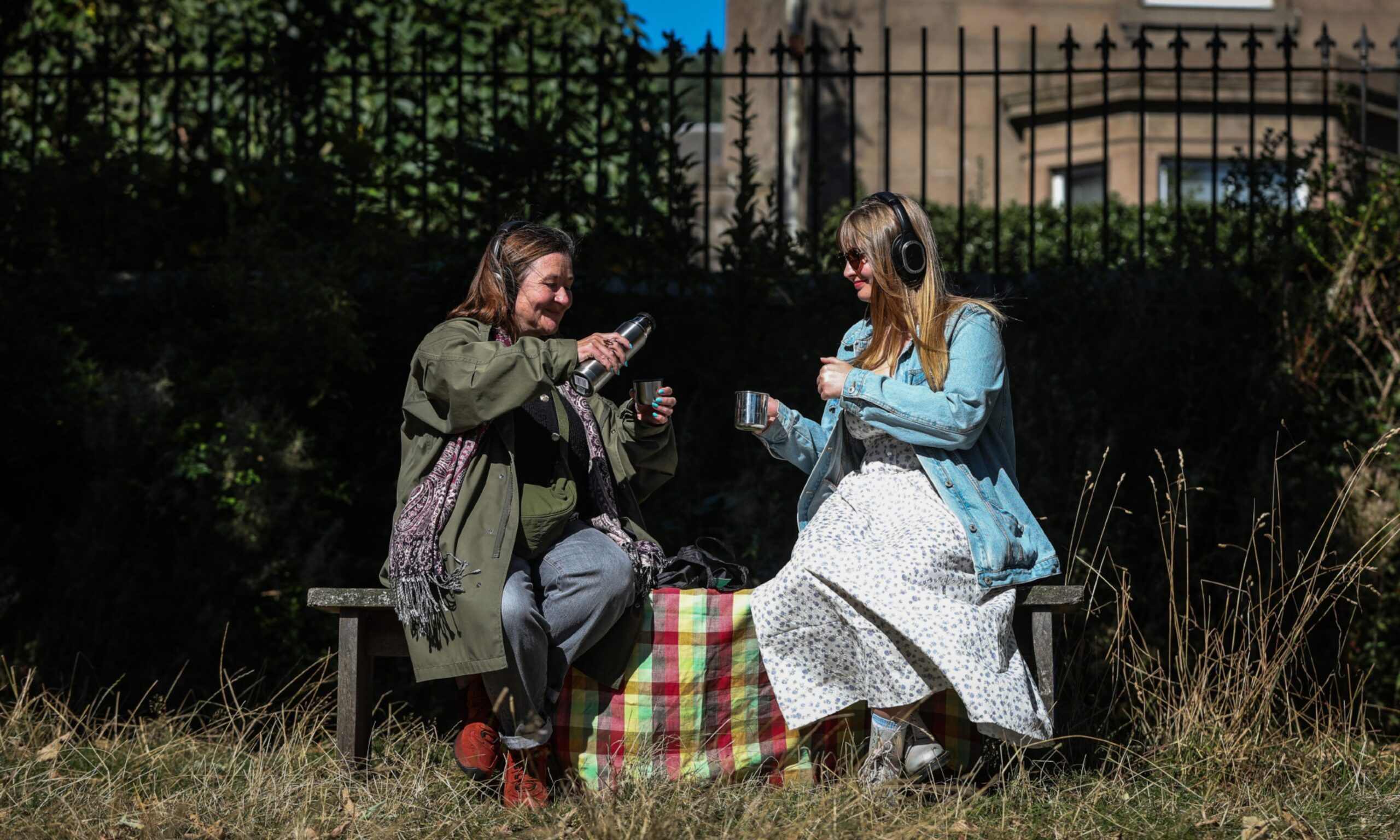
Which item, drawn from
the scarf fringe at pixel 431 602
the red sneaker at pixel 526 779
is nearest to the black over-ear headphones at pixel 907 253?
the scarf fringe at pixel 431 602

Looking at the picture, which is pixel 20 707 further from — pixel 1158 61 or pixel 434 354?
pixel 1158 61

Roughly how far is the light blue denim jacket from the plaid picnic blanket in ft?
1.45

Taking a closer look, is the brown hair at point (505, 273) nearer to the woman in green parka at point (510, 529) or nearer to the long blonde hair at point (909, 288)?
the woman in green parka at point (510, 529)

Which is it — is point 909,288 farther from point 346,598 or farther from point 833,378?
point 346,598

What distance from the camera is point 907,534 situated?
3.30 meters

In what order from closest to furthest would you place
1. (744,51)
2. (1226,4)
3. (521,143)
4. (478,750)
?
(478,750), (521,143), (744,51), (1226,4)

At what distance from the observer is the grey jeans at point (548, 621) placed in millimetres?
3219

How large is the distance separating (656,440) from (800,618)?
733 millimetres

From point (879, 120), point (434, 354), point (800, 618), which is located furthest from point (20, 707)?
point (879, 120)

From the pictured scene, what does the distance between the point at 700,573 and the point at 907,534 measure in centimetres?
64

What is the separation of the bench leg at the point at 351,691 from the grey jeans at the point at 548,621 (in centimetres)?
46

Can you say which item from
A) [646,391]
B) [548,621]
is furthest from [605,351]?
[548,621]

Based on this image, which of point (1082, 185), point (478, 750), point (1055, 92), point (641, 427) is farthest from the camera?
point (1082, 185)

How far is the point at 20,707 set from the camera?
391cm
